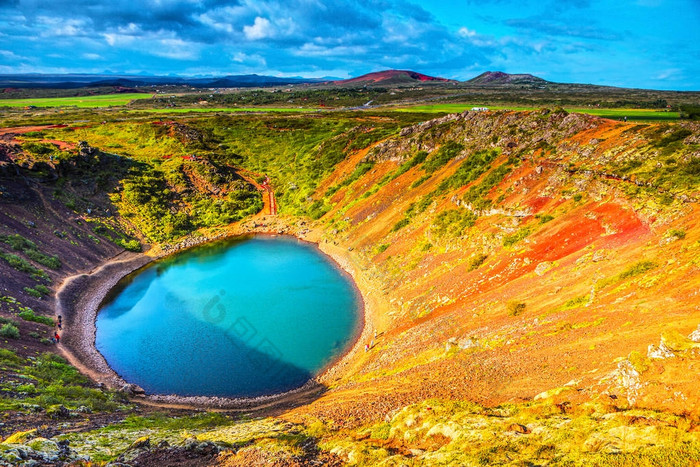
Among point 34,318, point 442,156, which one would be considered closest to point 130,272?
point 34,318

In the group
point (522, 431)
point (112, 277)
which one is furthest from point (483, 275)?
point (112, 277)

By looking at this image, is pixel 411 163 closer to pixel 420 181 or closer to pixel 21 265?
pixel 420 181

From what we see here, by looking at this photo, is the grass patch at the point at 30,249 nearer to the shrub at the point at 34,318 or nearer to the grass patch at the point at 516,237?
the shrub at the point at 34,318

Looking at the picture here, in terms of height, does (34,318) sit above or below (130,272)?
below

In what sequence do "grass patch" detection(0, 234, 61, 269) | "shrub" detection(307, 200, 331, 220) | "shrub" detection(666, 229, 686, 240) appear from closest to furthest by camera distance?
"shrub" detection(666, 229, 686, 240)
"grass patch" detection(0, 234, 61, 269)
"shrub" detection(307, 200, 331, 220)

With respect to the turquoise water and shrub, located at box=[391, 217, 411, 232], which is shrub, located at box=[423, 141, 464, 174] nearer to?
shrub, located at box=[391, 217, 411, 232]

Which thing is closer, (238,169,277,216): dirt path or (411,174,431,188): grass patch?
(411,174,431,188): grass patch

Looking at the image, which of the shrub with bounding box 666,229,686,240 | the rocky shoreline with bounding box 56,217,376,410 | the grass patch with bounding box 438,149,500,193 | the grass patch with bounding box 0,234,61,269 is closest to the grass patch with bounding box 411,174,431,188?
the grass patch with bounding box 438,149,500,193
